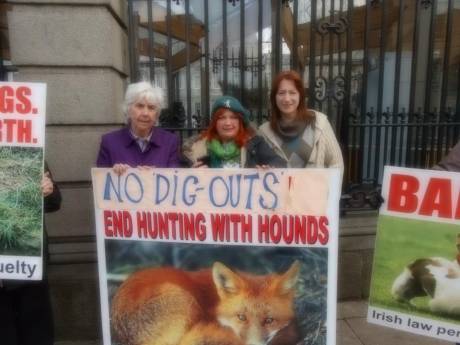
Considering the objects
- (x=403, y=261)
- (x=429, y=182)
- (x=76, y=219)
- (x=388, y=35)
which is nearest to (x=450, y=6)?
(x=388, y=35)

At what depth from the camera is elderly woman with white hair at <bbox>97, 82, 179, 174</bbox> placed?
260 cm

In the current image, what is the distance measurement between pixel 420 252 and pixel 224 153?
1.22 m

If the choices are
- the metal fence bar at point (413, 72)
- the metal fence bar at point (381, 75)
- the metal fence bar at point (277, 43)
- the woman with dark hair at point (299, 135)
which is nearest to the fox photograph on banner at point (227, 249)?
the woman with dark hair at point (299, 135)

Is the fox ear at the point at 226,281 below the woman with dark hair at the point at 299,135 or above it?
below

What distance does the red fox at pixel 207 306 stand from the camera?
7.48 ft

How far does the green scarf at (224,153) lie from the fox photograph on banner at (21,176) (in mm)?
964

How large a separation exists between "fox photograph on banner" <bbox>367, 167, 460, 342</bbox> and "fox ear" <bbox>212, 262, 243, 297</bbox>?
2.56 feet

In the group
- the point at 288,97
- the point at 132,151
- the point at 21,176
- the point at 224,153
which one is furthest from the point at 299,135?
the point at 21,176

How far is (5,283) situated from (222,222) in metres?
1.25

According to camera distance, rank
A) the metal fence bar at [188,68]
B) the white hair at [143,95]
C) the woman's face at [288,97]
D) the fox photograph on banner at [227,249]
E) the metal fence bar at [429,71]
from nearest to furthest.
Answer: the fox photograph on banner at [227,249]
the white hair at [143,95]
the woman's face at [288,97]
the metal fence bar at [188,68]
the metal fence bar at [429,71]

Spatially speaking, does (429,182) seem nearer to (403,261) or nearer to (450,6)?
(403,261)

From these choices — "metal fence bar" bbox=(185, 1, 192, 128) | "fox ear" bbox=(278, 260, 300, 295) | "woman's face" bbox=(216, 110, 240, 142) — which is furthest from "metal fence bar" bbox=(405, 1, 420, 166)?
"fox ear" bbox=(278, 260, 300, 295)

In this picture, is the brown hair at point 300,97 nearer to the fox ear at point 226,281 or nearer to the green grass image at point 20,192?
the fox ear at point 226,281

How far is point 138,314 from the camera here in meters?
2.43
